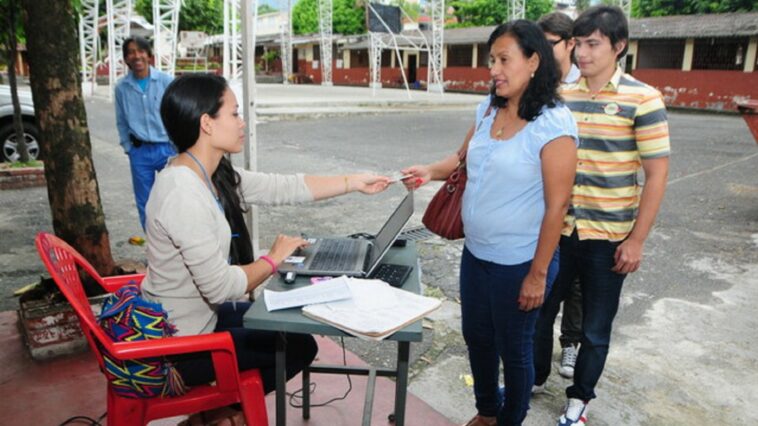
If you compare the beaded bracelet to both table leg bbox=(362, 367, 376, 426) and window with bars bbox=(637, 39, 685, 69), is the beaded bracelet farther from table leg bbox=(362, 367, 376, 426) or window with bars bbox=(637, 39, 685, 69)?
window with bars bbox=(637, 39, 685, 69)

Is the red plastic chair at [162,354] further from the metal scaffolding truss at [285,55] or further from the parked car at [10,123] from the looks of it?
the metal scaffolding truss at [285,55]

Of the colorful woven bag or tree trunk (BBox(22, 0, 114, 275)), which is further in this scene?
tree trunk (BBox(22, 0, 114, 275))

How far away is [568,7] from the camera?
30.1 m

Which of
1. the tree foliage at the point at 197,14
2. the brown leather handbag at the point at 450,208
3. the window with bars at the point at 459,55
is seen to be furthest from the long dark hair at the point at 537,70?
the tree foliage at the point at 197,14

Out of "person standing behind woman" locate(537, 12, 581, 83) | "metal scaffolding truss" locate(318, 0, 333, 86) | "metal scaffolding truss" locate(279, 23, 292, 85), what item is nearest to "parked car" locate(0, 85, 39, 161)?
"person standing behind woman" locate(537, 12, 581, 83)

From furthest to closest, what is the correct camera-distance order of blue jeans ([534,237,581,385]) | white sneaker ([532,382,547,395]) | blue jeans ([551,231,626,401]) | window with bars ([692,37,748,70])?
1. window with bars ([692,37,748,70])
2. white sneaker ([532,382,547,395])
3. blue jeans ([534,237,581,385])
4. blue jeans ([551,231,626,401])

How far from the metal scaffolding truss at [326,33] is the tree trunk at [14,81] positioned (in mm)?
23515

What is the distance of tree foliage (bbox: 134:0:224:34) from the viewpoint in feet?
112

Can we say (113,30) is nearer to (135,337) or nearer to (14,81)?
(14,81)

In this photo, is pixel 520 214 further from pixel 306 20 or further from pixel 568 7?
pixel 306 20

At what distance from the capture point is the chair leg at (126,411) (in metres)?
1.84

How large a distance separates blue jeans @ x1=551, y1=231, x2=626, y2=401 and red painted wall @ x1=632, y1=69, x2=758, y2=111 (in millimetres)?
20635

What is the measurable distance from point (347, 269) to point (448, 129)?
40.5 ft

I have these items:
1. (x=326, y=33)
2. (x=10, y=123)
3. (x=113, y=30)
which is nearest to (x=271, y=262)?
(x=10, y=123)
